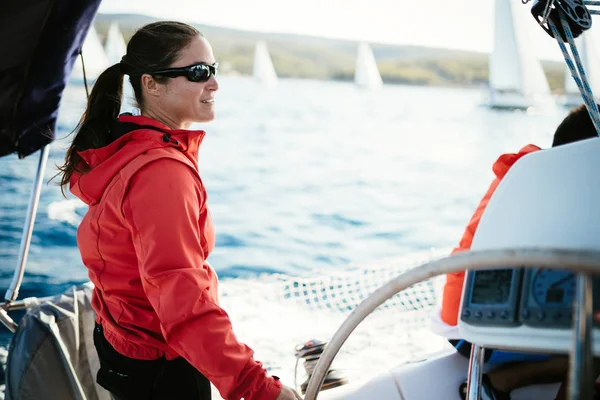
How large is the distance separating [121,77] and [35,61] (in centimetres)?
52

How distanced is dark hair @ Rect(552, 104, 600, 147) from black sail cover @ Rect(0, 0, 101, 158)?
1.36m

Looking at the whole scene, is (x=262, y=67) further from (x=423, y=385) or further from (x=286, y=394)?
(x=286, y=394)

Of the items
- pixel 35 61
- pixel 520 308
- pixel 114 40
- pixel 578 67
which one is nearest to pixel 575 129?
pixel 578 67

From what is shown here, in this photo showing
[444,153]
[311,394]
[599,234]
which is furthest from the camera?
[444,153]

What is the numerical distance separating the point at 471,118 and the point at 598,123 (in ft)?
107

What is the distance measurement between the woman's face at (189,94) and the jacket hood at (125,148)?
7 cm

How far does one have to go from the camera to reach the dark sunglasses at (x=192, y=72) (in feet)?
3.65

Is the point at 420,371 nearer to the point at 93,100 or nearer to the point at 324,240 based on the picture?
the point at 93,100

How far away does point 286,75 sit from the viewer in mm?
48250

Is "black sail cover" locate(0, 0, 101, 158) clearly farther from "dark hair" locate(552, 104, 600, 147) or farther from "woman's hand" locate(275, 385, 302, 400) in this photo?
"dark hair" locate(552, 104, 600, 147)

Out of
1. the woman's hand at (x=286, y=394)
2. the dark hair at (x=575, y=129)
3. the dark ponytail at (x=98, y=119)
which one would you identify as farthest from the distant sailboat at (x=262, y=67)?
the woman's hand at (x=286, y=394)

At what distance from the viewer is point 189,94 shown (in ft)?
3.69

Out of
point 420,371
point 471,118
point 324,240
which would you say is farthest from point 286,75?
point 420,371

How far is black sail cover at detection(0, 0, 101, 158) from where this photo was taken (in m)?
1.48
